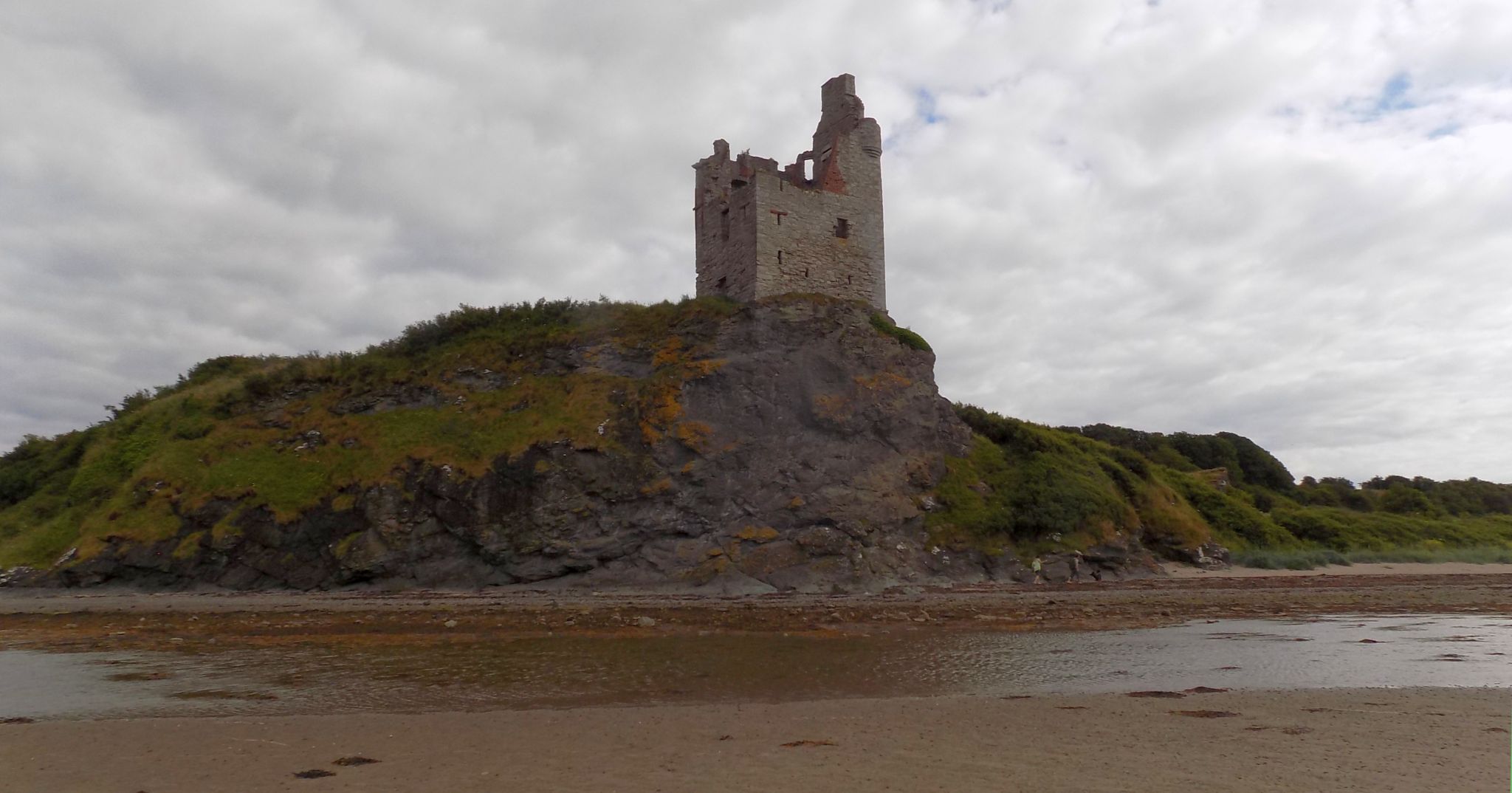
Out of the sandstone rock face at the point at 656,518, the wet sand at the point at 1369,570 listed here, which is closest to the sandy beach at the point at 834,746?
the sandstone rock face at the point at 656,518

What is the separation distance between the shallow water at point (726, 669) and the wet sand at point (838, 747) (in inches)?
33.5

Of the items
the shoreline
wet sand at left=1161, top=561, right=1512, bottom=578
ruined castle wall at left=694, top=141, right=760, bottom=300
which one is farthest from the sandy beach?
ruined castle wall at left=694, top=141, right=760, bottom=300

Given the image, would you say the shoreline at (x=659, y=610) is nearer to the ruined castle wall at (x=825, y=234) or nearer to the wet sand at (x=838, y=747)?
the wet sand at (x=838, y=747)

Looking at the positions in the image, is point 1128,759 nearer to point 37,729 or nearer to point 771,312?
point 37,729

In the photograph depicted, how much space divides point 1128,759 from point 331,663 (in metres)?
10.7

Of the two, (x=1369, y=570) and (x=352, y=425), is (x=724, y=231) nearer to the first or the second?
(x=352, y=425)

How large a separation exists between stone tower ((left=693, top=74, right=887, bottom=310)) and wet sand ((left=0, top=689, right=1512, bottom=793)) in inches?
950

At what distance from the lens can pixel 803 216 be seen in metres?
32.8

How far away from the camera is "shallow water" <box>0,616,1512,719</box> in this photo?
386 inches

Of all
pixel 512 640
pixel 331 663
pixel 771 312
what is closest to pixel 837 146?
pixel 771 312

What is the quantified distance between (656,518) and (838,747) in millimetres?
18956

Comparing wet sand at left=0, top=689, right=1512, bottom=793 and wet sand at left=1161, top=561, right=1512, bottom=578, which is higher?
wet sand at left=1161, top=561, right=1512, bottom=578

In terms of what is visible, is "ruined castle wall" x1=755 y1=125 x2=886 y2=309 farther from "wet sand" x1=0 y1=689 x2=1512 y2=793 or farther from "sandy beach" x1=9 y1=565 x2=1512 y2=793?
"wet sand" x1=0 y1=689 x2=1512 y2=793

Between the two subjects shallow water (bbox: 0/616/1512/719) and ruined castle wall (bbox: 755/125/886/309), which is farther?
ruined castle wall (bbox: 755/125/886/309)
